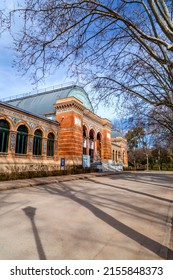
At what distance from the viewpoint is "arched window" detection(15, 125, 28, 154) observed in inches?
699

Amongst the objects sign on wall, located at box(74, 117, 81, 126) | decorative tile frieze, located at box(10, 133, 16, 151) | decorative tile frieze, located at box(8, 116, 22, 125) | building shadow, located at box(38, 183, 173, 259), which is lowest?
building shadow, located at box(38, 183, 173, 259)

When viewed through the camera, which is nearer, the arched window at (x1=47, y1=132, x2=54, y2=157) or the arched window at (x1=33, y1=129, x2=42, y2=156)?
the arched window at (x1=33, y1=129, x2=42, y2=156)

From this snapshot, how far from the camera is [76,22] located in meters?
5.10

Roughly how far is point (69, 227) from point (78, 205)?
2098mm

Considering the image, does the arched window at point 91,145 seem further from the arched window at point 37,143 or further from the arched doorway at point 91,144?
the arched window at point 37,143

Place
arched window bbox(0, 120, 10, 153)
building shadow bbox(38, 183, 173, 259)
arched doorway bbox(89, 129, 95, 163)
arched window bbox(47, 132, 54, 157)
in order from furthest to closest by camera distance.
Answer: arched doorway bbox(89, 129, 95, 163) < arched window bbox(47, 132, 54, 157) < arched window bbox(0, 120, 10, 153) < building shadow bbox(38, 183, 173, 259)

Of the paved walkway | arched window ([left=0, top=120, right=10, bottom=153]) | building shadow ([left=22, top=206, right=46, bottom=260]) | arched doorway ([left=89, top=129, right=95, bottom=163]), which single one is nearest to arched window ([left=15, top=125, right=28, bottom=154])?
arched window ([left=0, top=120, right=10, bottom=153])

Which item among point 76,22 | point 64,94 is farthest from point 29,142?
point 76,22

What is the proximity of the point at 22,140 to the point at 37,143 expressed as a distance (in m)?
2.30

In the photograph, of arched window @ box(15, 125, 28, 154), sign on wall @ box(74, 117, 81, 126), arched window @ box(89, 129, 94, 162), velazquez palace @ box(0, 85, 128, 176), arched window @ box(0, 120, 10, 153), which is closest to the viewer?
arched window @ box(0, 120, 10, 153)

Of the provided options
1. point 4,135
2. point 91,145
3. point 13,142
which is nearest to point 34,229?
point 4,135

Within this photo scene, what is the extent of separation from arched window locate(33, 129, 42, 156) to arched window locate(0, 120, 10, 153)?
149 inches

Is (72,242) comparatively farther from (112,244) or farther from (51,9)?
(51,9)

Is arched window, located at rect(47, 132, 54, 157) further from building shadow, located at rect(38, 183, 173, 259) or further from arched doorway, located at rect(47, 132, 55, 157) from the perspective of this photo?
building shadow, located at rect(38, 183, 173, 259)
